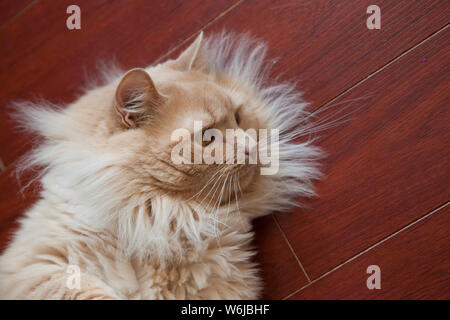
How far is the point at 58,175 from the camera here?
46.8 inches

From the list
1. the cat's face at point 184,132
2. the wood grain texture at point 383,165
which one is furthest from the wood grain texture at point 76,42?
the wood grain texture at point 383,165

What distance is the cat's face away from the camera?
41.6 inches

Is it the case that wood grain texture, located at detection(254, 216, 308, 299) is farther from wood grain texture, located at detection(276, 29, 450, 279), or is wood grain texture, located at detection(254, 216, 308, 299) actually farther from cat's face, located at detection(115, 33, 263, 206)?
cat's face, located at detection(115, 33, 263, 206)

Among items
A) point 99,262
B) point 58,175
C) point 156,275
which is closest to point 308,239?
point 156,275

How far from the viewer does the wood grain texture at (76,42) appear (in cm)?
150

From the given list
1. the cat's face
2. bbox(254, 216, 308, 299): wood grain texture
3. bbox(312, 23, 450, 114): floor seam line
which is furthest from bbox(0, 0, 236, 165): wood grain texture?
bbox(254, 216, 308, 299): wood grain texture

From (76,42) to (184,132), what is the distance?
80cm

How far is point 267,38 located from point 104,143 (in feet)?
2.42

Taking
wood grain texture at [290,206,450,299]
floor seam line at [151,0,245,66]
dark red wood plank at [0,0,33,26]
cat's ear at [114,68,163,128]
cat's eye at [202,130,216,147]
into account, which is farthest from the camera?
dark red wood plank at [0,0,33,26]

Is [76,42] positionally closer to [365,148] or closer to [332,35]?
[332,35]

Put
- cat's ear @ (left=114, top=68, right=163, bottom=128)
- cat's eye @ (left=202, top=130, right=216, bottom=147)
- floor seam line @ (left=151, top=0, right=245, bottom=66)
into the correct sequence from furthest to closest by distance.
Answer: floor seam line @ (left=151, top=0, right=245, bottom=66) < cat's eye @ (left=202, top=130, right=216, bottom=147) < cat's ear @ (left=114, top=68, right=163, bottom=128)

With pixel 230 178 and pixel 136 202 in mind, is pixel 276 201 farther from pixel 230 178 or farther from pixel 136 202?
Result: pixel 136 202

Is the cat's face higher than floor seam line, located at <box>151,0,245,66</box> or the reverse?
the reverse

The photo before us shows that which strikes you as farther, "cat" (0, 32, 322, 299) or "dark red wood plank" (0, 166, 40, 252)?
"dark red wood plank" (0, 166, 40, 252)
